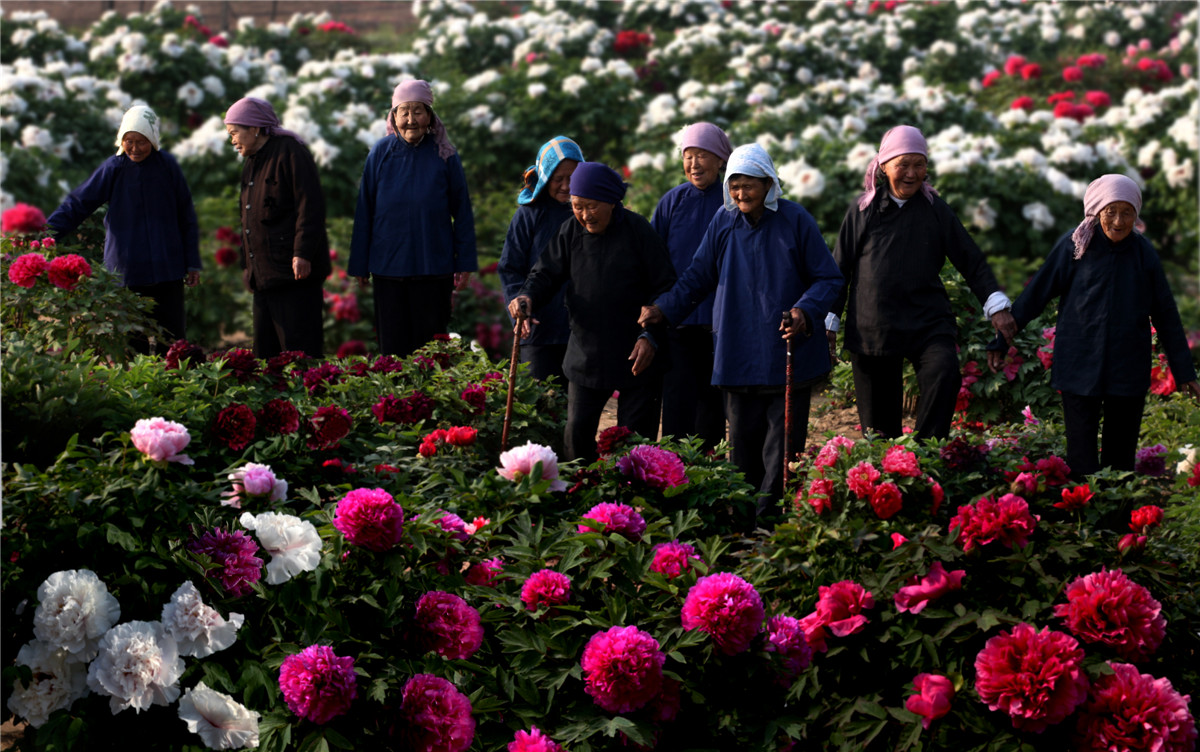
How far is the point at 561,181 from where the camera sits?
5.24m

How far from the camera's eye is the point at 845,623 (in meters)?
2.70

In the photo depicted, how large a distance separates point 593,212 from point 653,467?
1457mm

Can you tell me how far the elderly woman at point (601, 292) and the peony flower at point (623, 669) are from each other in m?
2.00

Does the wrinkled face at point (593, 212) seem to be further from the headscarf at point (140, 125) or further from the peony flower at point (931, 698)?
the peony flower at point (931, 698)

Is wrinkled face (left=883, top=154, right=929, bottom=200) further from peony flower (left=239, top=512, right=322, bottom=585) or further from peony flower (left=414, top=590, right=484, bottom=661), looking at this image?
peony flower (left=239, top=512, right=322, bottom=585)

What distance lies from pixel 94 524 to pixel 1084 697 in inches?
88.3

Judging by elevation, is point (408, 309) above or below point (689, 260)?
below

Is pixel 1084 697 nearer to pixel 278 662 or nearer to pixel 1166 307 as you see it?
pixel 278 662

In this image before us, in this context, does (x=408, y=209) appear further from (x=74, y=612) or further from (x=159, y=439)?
(x=74, y=612)

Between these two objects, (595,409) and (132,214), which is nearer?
(595,409)

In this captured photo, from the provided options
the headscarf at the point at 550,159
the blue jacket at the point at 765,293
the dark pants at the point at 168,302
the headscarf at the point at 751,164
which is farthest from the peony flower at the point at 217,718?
the dark pants at the point at 168,302

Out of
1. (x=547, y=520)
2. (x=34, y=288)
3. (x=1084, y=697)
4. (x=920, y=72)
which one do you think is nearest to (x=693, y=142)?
(x=547, y=520)

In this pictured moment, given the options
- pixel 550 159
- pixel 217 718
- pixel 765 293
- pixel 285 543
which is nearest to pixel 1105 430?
pixel 765 293

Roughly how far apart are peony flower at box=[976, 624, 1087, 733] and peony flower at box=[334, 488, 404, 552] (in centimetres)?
135
